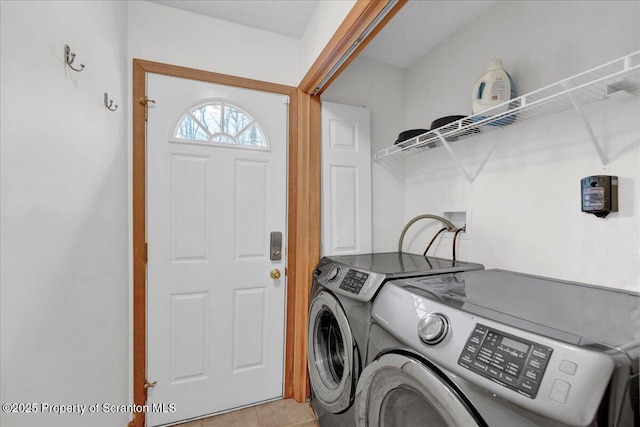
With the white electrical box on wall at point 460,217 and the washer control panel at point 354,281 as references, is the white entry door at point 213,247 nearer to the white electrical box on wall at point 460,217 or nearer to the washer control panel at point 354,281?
the washer control panel at point 354,281

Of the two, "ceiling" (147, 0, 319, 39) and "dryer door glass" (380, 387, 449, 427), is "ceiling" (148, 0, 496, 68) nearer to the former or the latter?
"ceiling" (147, 0, 319, 39)

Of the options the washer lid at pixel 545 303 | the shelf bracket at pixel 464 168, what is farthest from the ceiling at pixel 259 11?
the washer lid at pixel 545 303

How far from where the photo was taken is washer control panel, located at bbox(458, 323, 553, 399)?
1.89ft

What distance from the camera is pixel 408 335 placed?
0.88m

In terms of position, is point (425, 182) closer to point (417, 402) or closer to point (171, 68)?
point (417, 402)

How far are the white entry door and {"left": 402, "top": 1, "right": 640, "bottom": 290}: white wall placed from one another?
122 cm

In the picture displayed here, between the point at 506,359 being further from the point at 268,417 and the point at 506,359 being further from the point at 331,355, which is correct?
the point at 268,417

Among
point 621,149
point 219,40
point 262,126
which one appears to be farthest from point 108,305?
point 621,149

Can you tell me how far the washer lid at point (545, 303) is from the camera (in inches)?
25.5

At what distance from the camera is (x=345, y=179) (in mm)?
2020

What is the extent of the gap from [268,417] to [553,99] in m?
2.25

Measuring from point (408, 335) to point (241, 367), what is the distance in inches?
55.0

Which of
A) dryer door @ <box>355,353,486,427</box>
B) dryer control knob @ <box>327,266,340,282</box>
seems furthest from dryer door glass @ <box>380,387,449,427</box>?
dryer control knob @ <box>327,266,340,282</box>

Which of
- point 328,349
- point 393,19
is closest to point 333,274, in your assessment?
point 328,349
